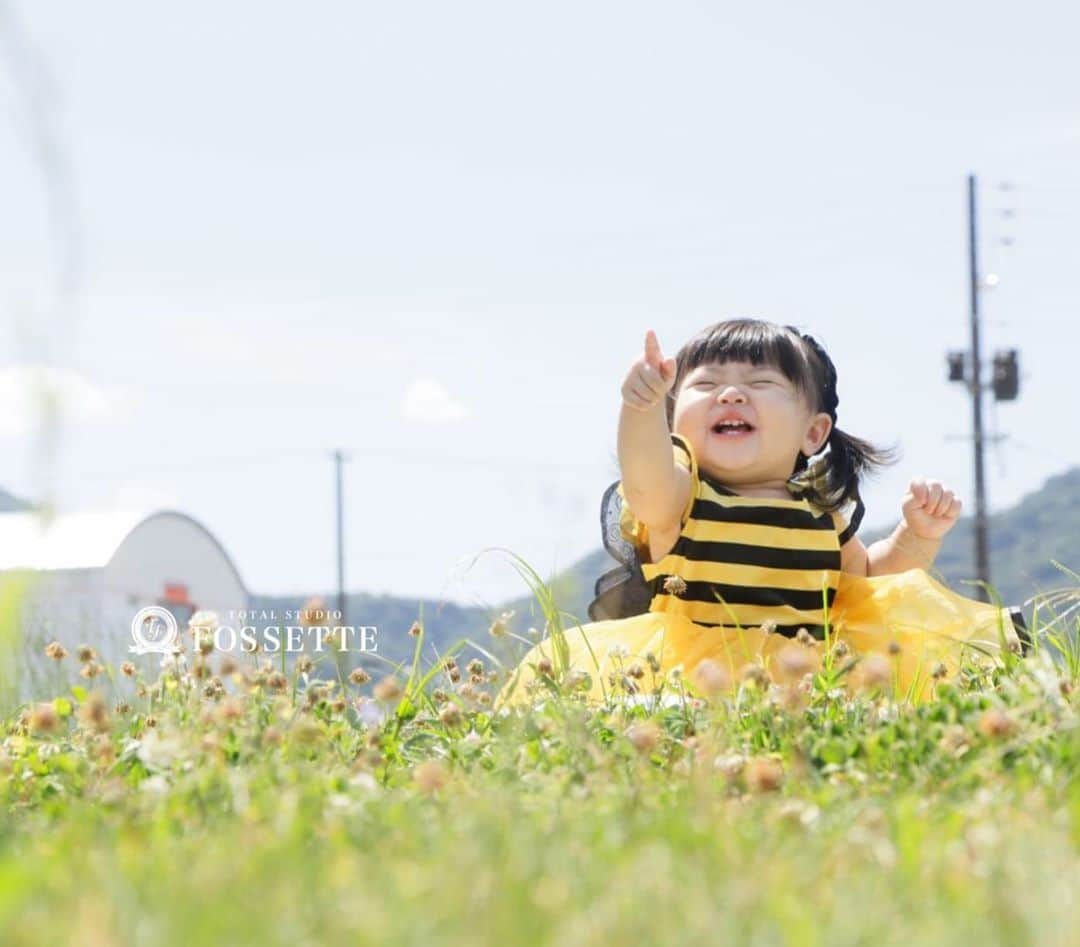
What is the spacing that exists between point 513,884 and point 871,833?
29.3 inches

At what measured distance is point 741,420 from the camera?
16.5 feet

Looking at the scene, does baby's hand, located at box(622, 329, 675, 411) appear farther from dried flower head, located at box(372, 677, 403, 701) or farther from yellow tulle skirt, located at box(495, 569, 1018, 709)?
dried flower head, located at box(372, 677, 403, 701)

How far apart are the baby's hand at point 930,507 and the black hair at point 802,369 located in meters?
0.27

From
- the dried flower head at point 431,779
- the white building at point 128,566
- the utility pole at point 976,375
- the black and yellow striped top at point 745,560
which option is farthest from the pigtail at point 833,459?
the utility pole at point 976,375

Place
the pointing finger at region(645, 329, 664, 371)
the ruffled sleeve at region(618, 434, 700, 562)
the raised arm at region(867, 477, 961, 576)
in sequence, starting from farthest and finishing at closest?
the raised arm at region(867, 477, 961, 576), the ruffled sleeve at region(618, 434, 700, 562), the pointing finger at region(645, 329, 664, 371)

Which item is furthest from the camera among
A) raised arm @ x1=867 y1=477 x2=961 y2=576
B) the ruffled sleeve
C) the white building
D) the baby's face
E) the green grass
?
the white building

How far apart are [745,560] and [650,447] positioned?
57cm

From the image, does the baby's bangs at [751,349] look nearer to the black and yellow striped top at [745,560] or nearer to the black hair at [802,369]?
the black hair at [802,369]

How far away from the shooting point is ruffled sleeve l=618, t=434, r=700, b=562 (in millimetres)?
4883

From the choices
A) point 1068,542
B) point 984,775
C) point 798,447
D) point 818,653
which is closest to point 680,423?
point 798,447

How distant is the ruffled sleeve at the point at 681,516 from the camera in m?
4.88

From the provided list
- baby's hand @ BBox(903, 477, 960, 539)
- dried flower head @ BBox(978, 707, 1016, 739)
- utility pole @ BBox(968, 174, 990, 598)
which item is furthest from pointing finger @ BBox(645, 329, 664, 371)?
utility pole @ BBox(968, 174, 990, 598)

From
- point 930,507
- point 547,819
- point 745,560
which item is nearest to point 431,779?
point 547,819

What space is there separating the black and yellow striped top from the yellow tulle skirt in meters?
0.08
